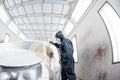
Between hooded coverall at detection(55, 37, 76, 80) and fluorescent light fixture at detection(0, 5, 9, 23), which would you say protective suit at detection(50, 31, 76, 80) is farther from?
fluorescent light fixture at detection(0, 5, 9, 23)

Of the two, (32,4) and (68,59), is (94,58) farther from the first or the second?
(32,4)

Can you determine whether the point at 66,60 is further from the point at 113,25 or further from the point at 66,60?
the point at 113,25

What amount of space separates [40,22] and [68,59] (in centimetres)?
579

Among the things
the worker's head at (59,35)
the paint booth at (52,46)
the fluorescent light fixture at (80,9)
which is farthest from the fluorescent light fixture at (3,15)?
the worker's head at (59,35)

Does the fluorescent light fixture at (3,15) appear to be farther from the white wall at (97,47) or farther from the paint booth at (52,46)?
the white wall at (97,47)

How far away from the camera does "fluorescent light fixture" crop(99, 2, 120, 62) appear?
4.43 meters

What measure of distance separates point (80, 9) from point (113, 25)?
8.42 feet

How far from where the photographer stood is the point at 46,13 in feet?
28.5

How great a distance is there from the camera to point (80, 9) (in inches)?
282

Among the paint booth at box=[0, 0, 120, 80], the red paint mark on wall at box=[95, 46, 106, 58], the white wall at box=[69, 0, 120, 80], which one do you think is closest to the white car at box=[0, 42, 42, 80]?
the paint booth at box=[0, 0, 120, 80]

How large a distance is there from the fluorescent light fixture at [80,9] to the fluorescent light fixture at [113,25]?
1.13 metres

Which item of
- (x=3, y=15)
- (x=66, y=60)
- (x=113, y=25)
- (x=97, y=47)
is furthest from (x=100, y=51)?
(x=3, y=15)

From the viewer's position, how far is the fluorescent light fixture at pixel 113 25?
4.43m

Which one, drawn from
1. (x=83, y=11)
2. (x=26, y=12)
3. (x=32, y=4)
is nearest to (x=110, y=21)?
(x=83, y=11)
